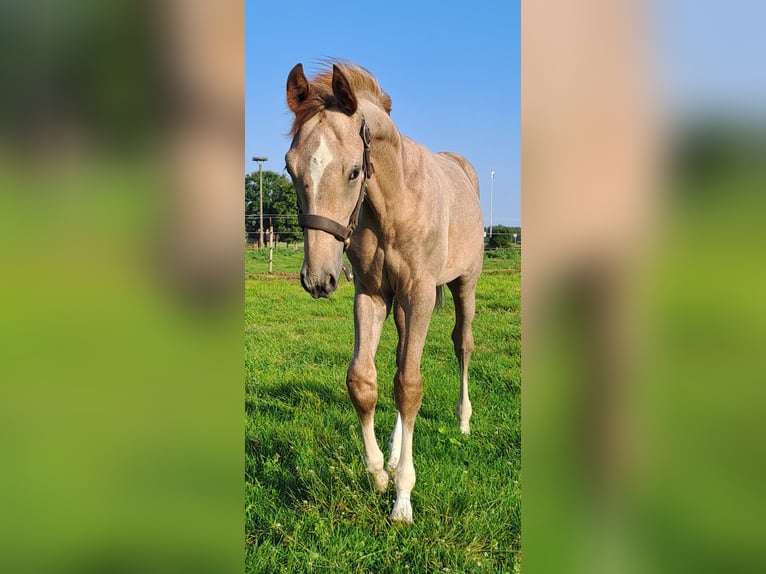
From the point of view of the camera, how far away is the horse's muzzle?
2283 millimetres

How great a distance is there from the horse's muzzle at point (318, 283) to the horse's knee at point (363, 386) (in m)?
0.90

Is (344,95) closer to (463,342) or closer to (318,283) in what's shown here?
(318,283)

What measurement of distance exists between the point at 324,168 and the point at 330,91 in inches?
18.3

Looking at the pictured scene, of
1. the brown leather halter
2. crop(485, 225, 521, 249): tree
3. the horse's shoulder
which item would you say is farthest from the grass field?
crop(485, 225, 521, 249): tree

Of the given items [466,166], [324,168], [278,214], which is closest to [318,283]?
[324,168]

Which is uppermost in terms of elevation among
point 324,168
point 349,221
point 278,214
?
point 278,214

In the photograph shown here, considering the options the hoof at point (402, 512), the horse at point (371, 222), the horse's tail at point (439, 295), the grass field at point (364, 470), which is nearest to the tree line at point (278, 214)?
the grass field at point (364, 470)

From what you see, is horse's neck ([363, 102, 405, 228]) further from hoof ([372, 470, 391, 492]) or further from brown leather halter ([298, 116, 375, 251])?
hoof ([372, 470, 391, 492])

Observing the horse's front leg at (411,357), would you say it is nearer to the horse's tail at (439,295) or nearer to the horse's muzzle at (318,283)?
the horse's muzzle at (318,283)

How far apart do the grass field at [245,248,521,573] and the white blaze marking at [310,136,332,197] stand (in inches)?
65.6

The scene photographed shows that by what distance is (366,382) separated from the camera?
121 inches

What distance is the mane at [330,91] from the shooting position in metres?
2.35
